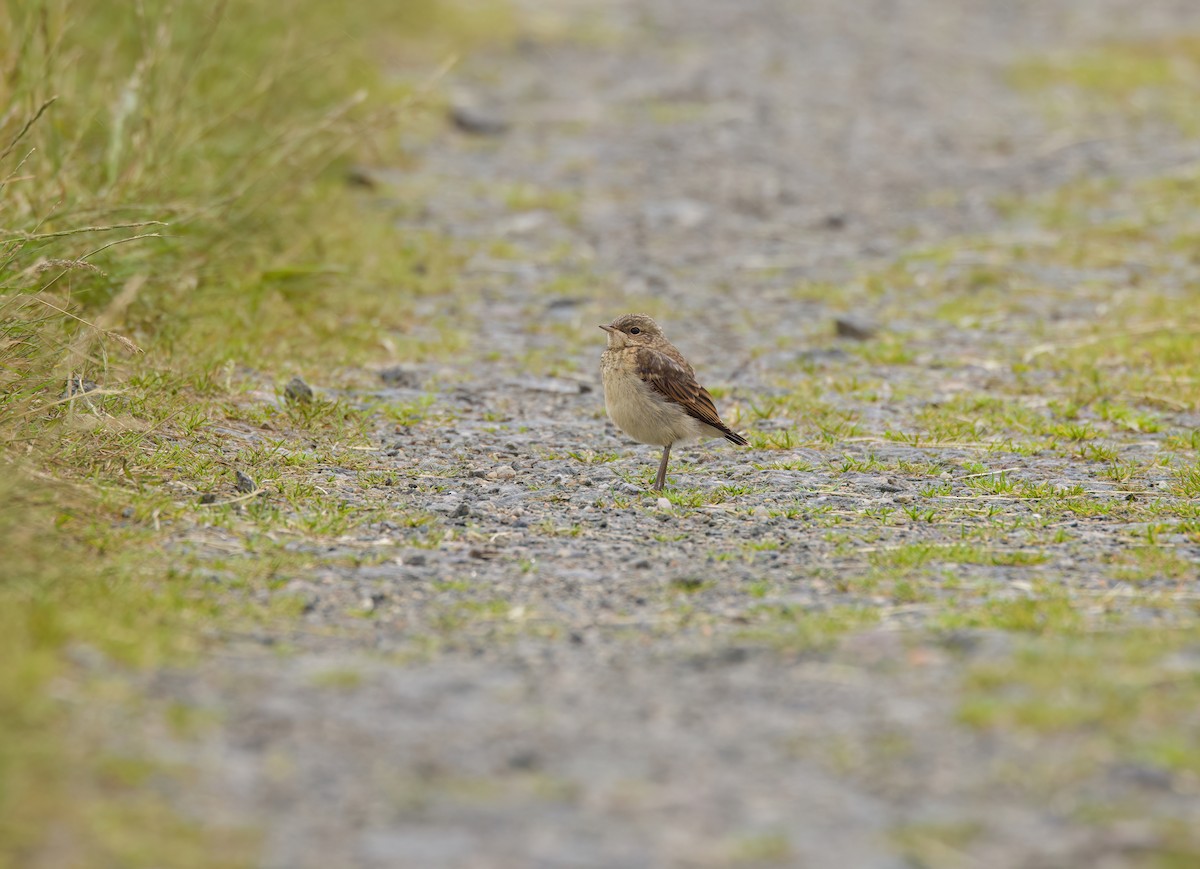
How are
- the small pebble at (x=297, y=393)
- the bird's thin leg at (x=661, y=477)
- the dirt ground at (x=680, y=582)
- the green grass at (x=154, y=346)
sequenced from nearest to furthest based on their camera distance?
the dirt ground at (x=680, y=582), the green grass at (x=154, y=346), the bird's thin leg at (x=661, y=477), the small pebble at (x=297, y=393)

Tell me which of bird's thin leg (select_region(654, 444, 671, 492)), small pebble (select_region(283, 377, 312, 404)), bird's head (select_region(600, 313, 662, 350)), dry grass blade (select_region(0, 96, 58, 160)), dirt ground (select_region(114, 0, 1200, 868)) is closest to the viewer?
dirt ground (select_region(114, 0, 1200, 868))

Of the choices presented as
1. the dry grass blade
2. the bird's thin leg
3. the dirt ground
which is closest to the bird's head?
the dirt ground

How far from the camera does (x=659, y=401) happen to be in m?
7.48

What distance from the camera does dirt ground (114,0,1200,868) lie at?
3.90m

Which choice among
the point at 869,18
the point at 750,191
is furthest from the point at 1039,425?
the point at 869,18

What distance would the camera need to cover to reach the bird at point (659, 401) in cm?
749

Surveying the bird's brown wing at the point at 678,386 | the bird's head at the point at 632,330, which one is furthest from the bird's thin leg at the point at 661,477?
the bird's head at the point at 632,330

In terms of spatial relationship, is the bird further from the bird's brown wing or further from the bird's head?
the bird's head

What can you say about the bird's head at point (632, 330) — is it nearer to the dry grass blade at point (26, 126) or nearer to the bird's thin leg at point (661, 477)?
the bird's thin leg at point (661, 477)

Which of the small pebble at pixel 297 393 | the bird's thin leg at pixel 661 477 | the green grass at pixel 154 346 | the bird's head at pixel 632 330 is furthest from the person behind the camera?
the small pebble at pixel 297 393

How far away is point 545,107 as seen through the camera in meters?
17.4

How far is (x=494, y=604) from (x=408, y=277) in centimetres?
621

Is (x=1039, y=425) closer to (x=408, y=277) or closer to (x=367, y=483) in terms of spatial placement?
(x=367, y=483)

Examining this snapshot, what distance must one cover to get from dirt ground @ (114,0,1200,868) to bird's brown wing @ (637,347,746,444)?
1.13 ft
